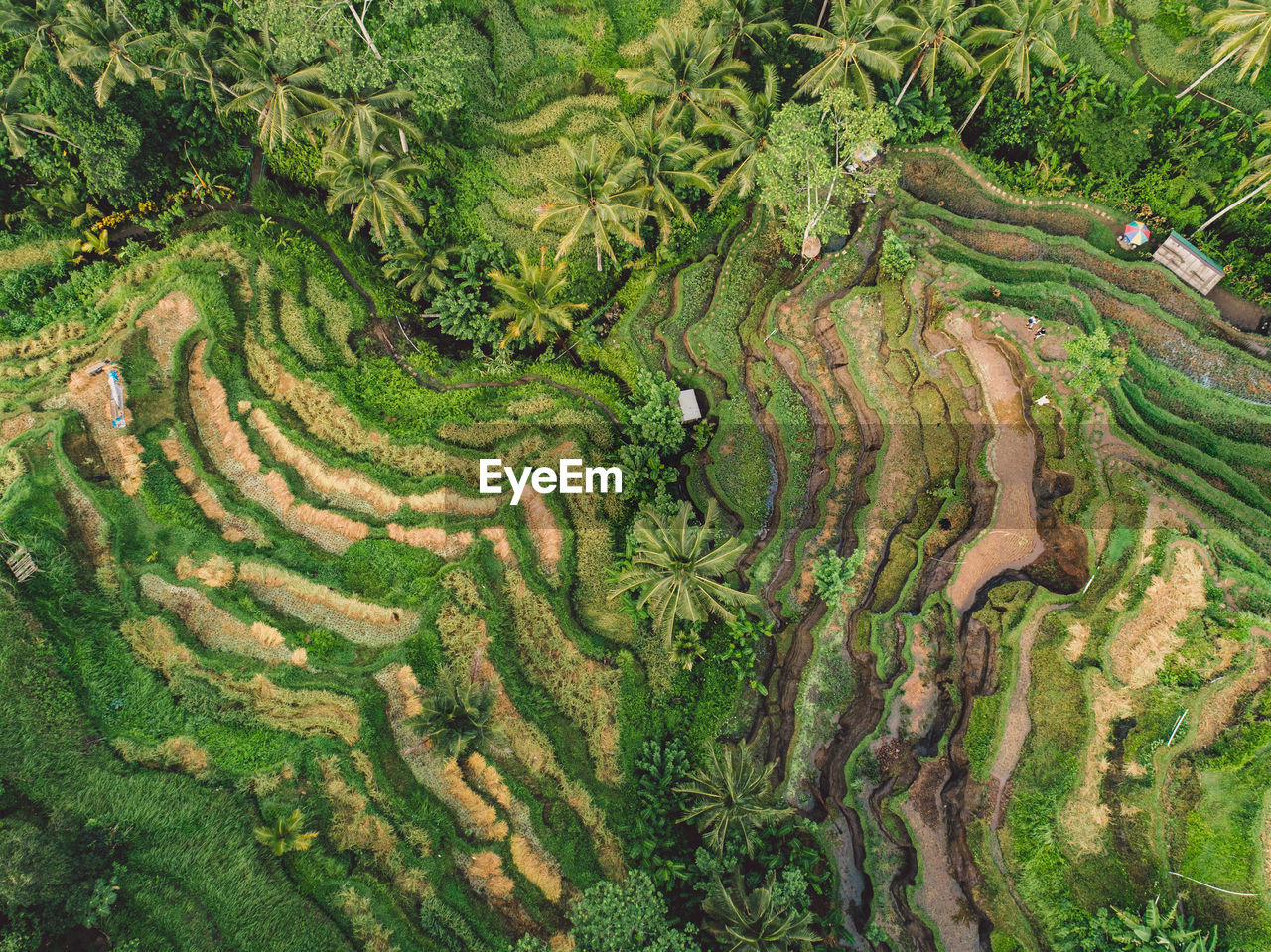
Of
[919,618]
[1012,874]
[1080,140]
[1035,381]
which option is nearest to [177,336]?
[919,618]

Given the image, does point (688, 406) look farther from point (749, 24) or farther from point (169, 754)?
point (169, 754)

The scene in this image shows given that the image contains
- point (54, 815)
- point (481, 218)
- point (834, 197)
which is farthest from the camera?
point (481, 218)

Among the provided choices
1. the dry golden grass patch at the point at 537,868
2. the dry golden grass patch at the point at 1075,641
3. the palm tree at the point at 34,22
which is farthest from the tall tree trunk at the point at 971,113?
the palm tree at the point at 34,22

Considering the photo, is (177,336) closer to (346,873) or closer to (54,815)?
(54,815)

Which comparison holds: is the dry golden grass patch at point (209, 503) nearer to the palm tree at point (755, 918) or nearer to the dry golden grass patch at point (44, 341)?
the dry golden grass patch at point (44, 341)

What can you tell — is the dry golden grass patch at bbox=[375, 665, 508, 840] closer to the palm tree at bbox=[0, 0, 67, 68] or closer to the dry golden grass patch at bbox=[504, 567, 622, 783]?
the dry golden grass patch at bbox=[504, 567, 622, 783]

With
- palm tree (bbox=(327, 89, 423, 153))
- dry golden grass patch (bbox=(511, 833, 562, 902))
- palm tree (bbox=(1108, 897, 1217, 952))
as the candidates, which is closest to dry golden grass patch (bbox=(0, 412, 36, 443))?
palm tree (bbox=(327, 89, 423, 153))

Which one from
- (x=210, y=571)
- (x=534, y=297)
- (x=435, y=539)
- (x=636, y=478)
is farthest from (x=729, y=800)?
(x=210, y=571)
